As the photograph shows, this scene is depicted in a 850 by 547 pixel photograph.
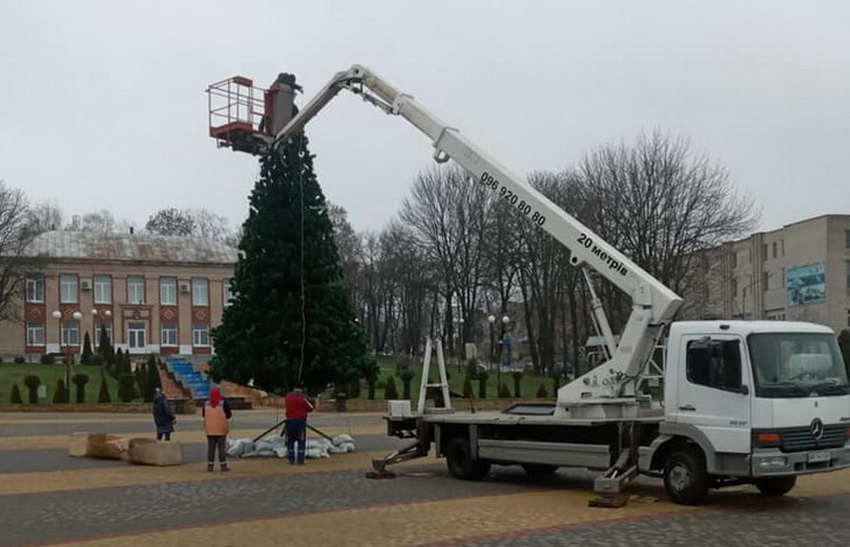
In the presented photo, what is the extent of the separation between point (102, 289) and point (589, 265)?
239ft

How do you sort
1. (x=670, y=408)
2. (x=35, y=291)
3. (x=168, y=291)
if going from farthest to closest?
(x=168, y=291) < (x=35, y=291) < (x=670, y=408)

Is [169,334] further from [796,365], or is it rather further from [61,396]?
[796,365]

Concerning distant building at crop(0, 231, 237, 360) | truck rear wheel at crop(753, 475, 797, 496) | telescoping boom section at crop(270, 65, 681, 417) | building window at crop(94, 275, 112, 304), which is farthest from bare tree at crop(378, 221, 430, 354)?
truck rear wheel at crop(753, 475, 797, 496)

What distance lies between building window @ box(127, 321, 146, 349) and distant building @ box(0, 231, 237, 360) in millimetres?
84

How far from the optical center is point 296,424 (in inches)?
800

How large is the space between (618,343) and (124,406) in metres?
29.9

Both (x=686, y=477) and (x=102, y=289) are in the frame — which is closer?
(x=686, y=477)

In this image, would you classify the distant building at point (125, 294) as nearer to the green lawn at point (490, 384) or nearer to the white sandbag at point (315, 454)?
the green lawn at point (490, 384)

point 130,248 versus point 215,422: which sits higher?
point 130,248

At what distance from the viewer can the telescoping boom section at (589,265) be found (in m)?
15.2

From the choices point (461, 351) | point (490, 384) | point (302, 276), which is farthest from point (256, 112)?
point (461, 351)

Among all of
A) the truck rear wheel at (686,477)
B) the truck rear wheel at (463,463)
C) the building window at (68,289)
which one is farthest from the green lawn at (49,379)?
the truck rear wheel at (686,477)

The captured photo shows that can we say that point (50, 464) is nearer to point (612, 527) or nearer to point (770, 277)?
point (612, 527)

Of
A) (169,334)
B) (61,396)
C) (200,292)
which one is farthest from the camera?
(200,292)
